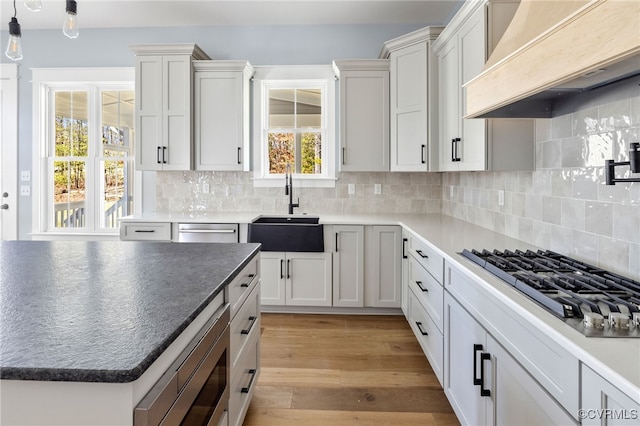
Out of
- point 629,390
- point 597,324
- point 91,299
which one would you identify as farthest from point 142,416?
point 597,324

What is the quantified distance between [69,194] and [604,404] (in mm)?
5023

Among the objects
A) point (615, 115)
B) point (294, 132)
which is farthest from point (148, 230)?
point (615, 115)

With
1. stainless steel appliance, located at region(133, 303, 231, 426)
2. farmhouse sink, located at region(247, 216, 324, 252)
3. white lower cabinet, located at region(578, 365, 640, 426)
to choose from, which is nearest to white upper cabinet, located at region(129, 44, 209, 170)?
farmhouse sink, located at region(247, 216, 324, 252)

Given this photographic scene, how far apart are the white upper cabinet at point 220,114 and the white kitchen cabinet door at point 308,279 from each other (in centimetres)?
111

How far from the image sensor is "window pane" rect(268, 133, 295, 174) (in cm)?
433

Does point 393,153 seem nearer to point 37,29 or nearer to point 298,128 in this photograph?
point 298,128

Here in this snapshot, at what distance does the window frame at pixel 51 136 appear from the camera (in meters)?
4.31

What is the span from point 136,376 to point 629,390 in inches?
36.6

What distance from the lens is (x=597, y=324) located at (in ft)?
3.28

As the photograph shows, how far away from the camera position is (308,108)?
14.1ft

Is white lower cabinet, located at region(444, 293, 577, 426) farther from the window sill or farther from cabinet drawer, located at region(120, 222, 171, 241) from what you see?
cabinet drawer, located at region(120, 222, 171, 241)

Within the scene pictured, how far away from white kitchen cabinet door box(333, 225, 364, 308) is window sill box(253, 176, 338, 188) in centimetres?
78

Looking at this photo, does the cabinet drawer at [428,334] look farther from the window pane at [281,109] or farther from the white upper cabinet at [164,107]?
the white upper cabinet at [164,107]

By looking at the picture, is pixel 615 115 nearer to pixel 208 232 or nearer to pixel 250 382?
pixel 250 382
